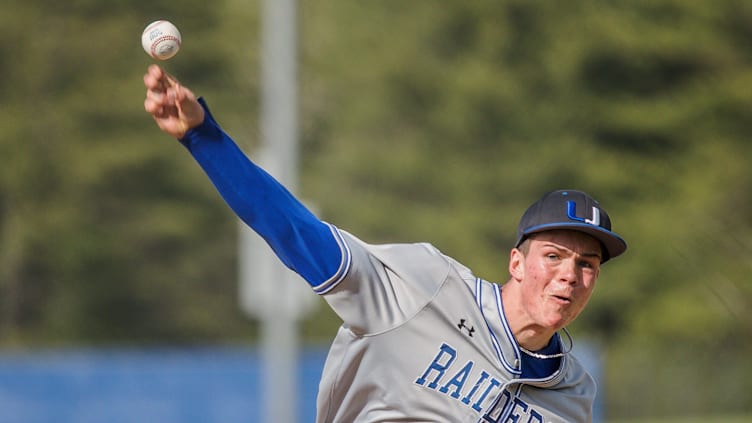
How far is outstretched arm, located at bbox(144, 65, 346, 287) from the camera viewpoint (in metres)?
3.39

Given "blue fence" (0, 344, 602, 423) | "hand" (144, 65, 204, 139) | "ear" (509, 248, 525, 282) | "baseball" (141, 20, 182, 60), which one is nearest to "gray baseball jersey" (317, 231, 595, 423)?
"ear" (509, 248, 525, 282)

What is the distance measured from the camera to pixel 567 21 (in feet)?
103

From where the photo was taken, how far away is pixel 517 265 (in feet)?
13.4

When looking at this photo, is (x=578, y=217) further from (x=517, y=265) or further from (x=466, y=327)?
(x=466, y=327)

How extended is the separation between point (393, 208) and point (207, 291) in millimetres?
5059

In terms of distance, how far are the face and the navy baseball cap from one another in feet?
0.14

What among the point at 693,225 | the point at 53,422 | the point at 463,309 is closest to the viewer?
the point at 463,309

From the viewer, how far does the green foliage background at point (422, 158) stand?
30.2 m

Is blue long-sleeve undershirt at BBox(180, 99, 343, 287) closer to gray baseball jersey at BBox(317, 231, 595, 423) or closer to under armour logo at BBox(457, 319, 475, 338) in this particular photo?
gray baseball jersey at BBox(317, 231, 595, 423)

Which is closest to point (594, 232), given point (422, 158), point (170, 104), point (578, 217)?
point (578, 217)

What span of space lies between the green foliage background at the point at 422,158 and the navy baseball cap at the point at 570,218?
25.7 m

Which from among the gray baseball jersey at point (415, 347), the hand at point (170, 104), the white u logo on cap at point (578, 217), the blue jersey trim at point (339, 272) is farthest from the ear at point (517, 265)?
the hand at point (170, 104)

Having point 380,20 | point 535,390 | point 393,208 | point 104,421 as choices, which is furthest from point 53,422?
point 380,20

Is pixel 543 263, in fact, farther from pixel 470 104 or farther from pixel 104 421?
pixel 470 104
